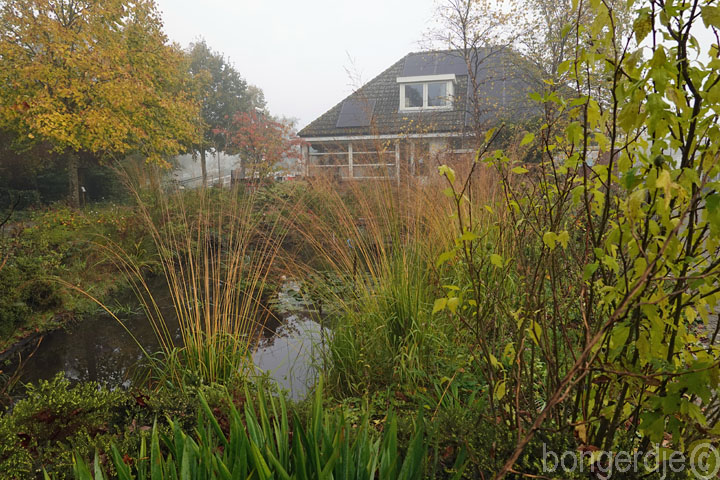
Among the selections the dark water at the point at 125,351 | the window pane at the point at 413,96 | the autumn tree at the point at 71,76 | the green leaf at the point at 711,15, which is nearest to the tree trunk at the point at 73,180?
the autumn tree at the point at 71,76

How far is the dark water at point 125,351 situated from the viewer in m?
2.87

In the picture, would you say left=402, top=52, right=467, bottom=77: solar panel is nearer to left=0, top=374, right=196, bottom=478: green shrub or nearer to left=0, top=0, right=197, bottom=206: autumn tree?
left=0, top=0, right=197, bottom=206: autumn tree

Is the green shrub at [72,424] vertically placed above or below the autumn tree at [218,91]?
below

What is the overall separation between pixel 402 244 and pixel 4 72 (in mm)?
8991

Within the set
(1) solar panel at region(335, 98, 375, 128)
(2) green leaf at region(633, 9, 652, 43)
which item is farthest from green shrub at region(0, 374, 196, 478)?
(1) solar panel at region(335, 98, 375, 128)

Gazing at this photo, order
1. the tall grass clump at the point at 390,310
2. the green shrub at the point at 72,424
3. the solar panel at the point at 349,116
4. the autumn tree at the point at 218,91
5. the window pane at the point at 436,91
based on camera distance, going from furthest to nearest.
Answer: the autumn tree at the point at 218,91 → the solar panel at the point at 349,116 → the window pane at the point at 436,91 → the tall grass clump at the point at 390,310 → the green shrub at the point at 72,424

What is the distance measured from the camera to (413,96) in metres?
15.3

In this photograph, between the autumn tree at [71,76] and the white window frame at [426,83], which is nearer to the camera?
the autumn tree at [71,76]

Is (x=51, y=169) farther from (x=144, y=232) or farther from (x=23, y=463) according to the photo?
(x=23, y=463)

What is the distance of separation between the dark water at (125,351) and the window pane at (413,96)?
1259cm

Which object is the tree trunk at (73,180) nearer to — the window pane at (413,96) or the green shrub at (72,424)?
the green shrub at (72,424)

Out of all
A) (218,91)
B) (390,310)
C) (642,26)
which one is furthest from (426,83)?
(642,26)

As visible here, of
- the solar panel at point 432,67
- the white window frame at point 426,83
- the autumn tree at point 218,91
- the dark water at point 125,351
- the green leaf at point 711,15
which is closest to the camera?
the green leaf at point 711,15

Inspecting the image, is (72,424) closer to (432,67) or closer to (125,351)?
(125,351)
